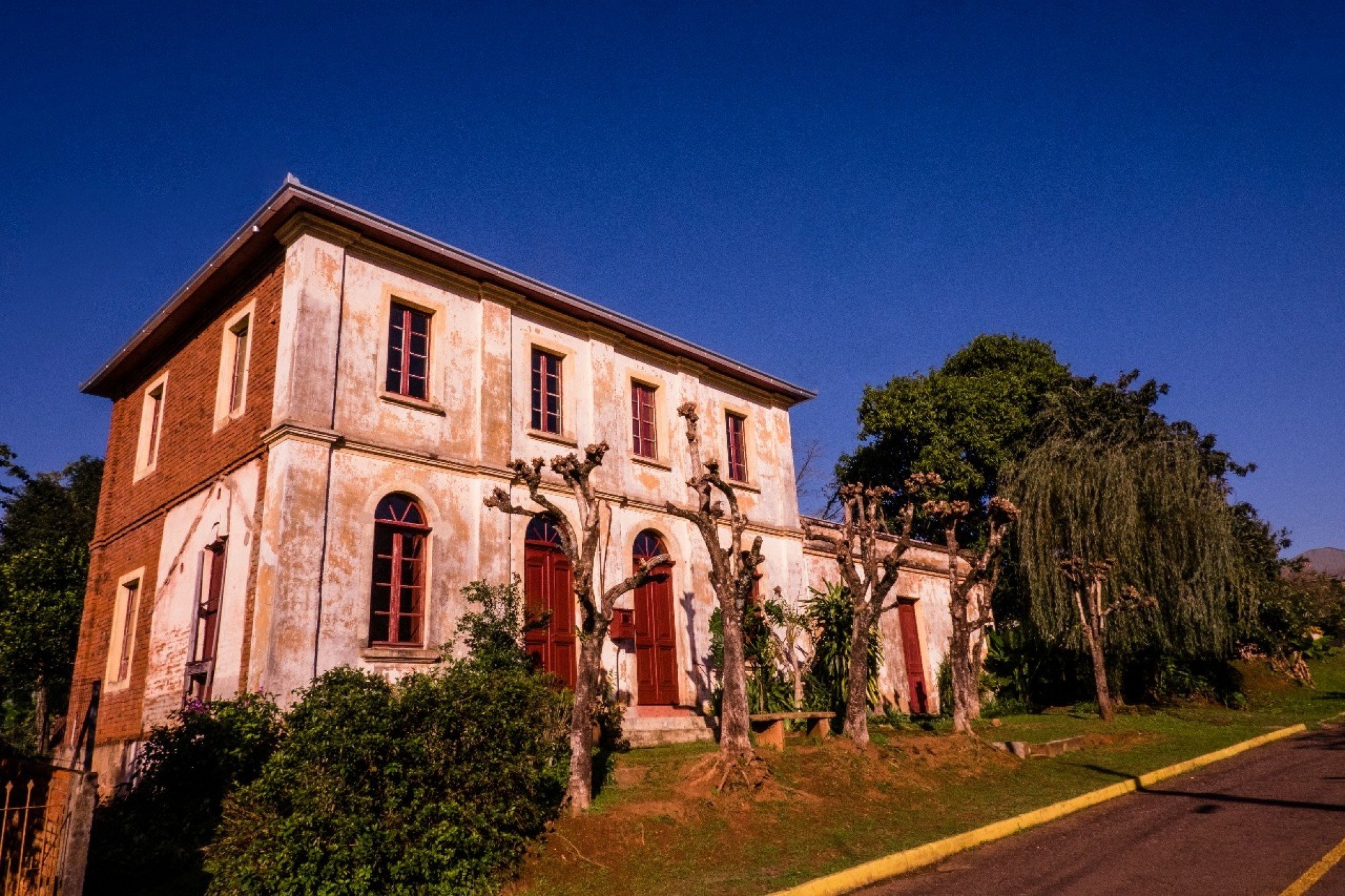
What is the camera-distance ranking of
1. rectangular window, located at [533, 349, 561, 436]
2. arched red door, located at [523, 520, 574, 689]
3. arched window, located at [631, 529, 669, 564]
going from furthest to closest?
arched window, located at [631, 529, 669, 564]
rectangular window, located at [533, 349, 561, 436]
arched red door, located at [523, 520, 574, 689]

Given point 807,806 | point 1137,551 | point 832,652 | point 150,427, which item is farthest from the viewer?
point 1137,551

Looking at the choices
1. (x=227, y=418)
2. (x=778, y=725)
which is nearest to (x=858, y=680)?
(x=778, y=725)

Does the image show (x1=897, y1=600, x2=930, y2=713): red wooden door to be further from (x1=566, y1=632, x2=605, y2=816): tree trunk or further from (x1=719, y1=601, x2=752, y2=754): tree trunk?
(x1=566, y1=632, x2=605, y2=816): tree trunk

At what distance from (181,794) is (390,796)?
3568mm

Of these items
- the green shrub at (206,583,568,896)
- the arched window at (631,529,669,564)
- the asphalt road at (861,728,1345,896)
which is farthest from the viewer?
the arched window at (631,529,669,564)

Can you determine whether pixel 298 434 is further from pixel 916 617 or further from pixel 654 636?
pixel 916 617

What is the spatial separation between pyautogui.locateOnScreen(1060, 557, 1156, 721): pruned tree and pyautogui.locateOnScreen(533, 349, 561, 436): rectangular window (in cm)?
1190

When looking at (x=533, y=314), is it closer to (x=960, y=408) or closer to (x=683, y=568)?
(x=683, y=568)

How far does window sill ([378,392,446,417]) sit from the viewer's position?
41.7 feet

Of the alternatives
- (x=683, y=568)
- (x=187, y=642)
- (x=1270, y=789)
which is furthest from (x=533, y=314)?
(x=1270, y=789)

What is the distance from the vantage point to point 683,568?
53.8ft

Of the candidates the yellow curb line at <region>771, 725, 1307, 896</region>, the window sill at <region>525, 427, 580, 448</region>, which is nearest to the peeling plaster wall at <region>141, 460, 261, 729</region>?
→ the window sill at <region>525, 427, 580, 448</region>

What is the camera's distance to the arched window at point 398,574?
472 inches

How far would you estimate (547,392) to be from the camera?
15305mm
